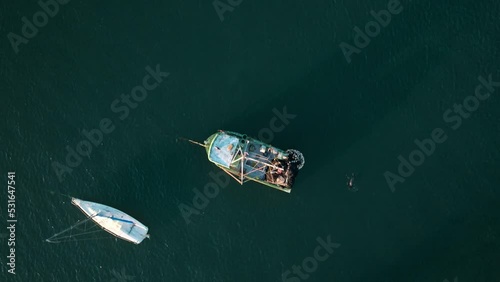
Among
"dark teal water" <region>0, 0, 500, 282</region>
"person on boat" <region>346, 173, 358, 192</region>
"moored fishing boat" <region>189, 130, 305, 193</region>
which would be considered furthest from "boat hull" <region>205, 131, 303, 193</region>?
"person on boat" <region>346, 173, 358, 192</region>

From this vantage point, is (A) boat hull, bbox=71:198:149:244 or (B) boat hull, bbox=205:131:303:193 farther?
(A) boat hull, bbox=71:198:149:244

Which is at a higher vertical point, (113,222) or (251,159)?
(113,222)

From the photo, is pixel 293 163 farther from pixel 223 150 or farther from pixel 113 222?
pixel 113 222

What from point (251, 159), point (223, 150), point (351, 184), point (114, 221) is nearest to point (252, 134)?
point (251, 159)

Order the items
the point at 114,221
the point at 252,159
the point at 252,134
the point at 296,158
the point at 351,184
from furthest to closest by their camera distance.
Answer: the point at 252,134 < the point at 351,184 < the point at 296,158 < the point at 114,221 < the point at 252,159

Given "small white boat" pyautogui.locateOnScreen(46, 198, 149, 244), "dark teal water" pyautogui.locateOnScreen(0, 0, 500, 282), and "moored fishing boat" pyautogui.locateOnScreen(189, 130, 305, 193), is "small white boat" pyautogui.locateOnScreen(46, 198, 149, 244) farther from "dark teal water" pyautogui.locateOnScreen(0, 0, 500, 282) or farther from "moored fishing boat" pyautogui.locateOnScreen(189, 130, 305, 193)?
"moored fishing boat" pyautogui.locateOnScreen(189, 130, 305, 193)

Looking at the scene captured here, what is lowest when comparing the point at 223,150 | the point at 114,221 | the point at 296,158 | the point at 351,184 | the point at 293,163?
the point at 351,184

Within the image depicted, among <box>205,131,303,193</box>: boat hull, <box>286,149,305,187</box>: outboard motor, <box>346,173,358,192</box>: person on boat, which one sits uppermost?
<box>205,131,303,193</box>: boat hull
